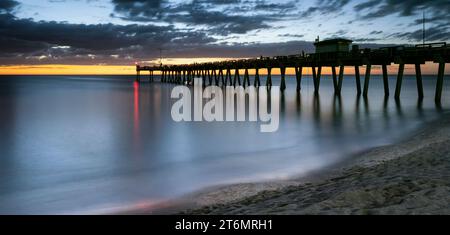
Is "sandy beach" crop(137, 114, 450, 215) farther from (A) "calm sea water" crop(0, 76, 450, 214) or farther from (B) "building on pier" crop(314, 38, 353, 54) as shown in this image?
(B) "building on pier" crop(314, 38, 353, 54)

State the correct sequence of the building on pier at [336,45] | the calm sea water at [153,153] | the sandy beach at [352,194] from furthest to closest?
the building on pier at [336,45]
the calm sea water at [153,153]
the sandy beach at [352,194]

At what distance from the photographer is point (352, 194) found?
6434mm

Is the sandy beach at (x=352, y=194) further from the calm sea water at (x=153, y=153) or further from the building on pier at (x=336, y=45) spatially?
the building on pier at (x=336, y=45)

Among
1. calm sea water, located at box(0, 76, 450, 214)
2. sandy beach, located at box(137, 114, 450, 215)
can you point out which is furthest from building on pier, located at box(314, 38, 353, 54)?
sandy beach, located at box(137, 114, 450, 215)

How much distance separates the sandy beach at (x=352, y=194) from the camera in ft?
19.0

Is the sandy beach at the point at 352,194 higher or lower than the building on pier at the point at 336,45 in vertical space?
lower

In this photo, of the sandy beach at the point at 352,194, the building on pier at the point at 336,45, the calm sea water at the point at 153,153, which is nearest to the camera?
the sandy beach at the point at 352,194

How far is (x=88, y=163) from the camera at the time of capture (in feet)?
43.4

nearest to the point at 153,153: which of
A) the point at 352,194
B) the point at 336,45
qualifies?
the point at 352,194

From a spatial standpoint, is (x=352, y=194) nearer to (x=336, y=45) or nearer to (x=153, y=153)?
(x=153, y=153)

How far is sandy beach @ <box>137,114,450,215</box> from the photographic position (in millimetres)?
5777

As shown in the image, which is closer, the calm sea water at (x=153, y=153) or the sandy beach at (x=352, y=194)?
the sandy beach at (x=352, y=194)

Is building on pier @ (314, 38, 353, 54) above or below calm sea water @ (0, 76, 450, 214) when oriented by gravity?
above

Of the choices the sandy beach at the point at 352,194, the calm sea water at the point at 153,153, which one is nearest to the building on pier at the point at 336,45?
the calm sea water at the point at 153,153
